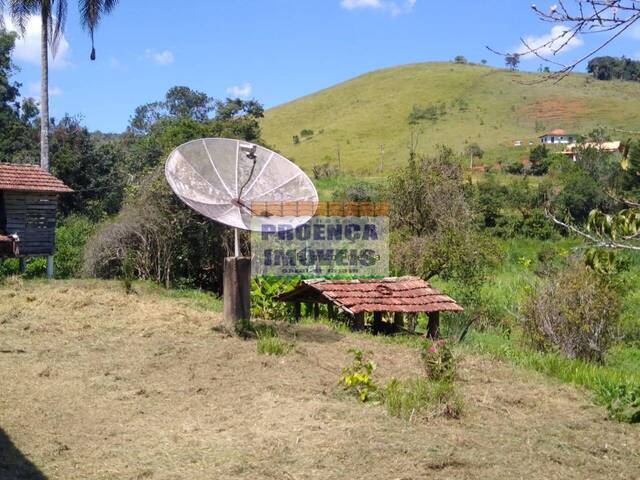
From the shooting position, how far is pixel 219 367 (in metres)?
8.77

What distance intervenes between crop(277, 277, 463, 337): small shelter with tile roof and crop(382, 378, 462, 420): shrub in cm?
438

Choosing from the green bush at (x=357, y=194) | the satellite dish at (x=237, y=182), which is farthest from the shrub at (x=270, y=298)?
the green bush at (x=357, y=194)

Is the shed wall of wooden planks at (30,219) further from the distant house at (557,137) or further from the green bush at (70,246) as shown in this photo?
the distant house at (557,137)

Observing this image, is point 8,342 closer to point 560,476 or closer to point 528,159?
point 560,476

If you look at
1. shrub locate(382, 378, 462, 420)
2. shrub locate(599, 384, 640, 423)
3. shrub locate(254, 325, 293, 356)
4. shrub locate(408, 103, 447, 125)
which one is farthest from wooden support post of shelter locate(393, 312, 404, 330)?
shrub locate(408, 103, 447, 125)

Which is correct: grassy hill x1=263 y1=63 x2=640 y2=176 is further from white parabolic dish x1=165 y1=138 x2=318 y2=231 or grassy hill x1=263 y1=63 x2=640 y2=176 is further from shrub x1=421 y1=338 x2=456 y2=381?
shrub x1=421 y1=338 x2=456 y2=381

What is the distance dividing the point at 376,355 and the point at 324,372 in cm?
136

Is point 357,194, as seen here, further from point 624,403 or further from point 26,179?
point 624,403

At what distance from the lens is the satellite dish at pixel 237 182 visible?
10250 millimetres

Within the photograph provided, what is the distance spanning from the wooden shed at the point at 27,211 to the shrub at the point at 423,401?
15.0m

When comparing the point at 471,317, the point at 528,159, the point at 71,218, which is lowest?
the point at 471,317

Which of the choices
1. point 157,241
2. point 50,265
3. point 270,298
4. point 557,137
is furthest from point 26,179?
point 557,137

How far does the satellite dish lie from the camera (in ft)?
33.6

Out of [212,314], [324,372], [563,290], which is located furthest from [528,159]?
[324,372]
